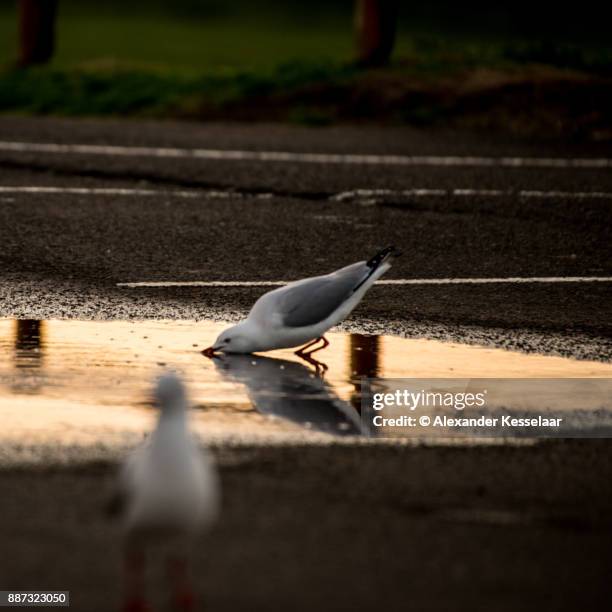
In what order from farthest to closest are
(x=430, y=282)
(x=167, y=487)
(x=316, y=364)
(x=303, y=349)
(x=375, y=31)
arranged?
(x=375, y=31) < (x=430, y=282) < (x=303, y=349) < (x=316, y=364) < (x=167, y=487)

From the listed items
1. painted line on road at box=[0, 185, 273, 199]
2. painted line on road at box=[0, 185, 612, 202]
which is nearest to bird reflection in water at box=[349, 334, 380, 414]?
painted line on road at box=[0, 185, 612, 202]

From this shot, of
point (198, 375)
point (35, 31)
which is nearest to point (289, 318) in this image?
point (198, 375)

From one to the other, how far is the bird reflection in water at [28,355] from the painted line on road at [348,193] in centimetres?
464

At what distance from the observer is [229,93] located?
1883 cm

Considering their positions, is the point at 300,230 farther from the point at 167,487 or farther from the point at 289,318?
the point at 167,487

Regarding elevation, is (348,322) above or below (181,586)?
above

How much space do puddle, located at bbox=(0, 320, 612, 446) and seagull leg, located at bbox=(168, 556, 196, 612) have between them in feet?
4.85

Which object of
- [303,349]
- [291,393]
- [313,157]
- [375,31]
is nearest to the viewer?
[291,393]

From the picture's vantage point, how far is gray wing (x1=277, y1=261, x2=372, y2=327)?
7.52m

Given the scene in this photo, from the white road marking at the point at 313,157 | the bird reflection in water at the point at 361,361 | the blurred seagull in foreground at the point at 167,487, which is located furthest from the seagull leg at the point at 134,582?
the white road marking at the point at 313,157

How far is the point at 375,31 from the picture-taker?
19.5 metres

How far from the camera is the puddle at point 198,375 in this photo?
6.29m

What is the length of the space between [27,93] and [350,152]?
5.35 m

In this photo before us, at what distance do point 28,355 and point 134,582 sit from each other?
318cm
